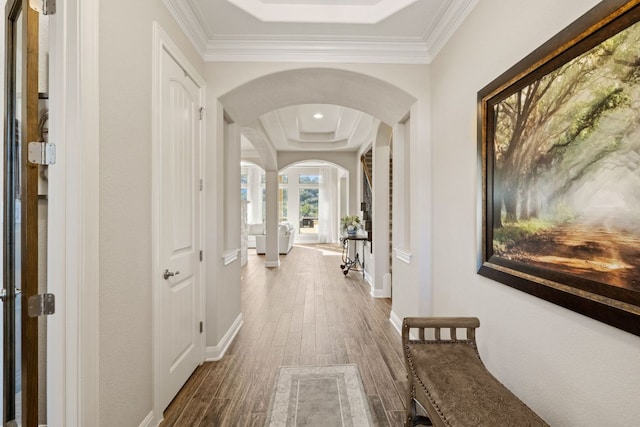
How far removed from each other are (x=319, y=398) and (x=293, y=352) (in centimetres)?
74

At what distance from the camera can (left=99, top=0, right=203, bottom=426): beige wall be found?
1.43m

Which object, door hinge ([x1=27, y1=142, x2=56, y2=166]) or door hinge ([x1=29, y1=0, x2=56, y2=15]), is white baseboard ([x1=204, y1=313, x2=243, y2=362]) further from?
A: door hinge ([x1=29, y1=0, x2=56, y2=15])

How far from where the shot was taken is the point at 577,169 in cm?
120

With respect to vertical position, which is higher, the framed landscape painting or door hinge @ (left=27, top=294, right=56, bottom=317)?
the framed landscape painting

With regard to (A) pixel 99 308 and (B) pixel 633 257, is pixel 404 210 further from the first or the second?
(A) pixel 99 308

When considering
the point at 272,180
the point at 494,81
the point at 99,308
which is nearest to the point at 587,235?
the point at 494,81

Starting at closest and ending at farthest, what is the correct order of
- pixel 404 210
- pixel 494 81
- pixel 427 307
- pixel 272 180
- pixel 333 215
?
pixel 494 81, pixel 427 307, pixel 404 210, pixel 272 180, pixel 333 215

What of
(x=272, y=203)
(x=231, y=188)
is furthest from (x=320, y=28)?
(x=272, y=203)

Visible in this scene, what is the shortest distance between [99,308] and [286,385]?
1.47m

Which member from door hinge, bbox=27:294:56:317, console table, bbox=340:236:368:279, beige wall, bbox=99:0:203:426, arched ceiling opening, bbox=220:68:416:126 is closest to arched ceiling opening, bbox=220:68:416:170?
arched ceiling opening, bbox=220:68:416:126

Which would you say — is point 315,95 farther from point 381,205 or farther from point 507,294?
point 507,294

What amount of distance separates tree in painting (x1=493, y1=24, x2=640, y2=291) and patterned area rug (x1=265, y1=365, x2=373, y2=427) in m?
1.38

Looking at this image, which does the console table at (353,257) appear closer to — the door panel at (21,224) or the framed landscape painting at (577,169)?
the framed landscape painting at (577,169)

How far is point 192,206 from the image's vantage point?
2.45m
